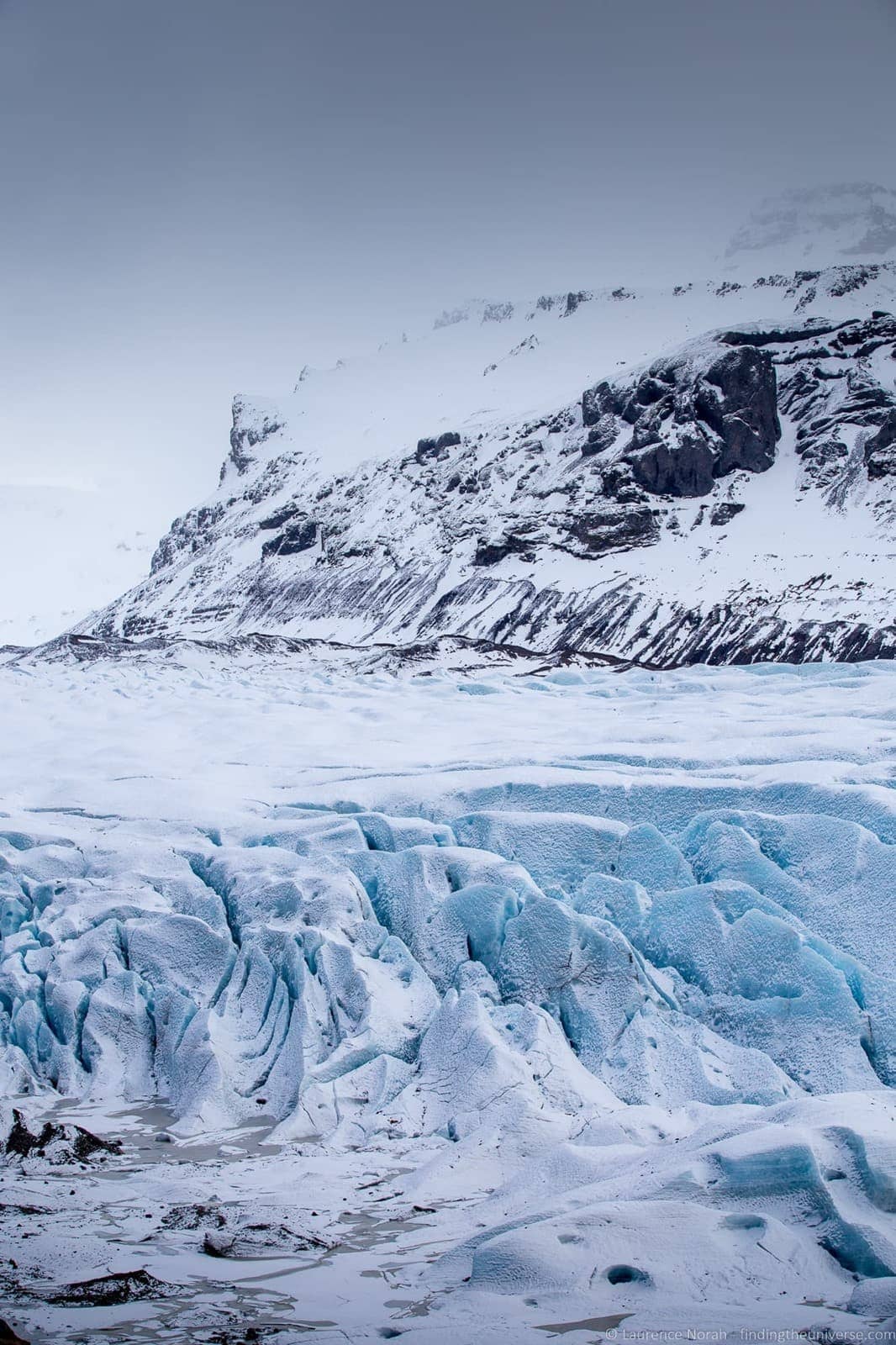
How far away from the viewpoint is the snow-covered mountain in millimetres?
44844

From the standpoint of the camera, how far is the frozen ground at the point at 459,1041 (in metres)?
5.05

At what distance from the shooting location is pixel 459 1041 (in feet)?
26.1

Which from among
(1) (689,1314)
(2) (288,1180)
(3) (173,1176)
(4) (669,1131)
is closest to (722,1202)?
(1) (689,1314)

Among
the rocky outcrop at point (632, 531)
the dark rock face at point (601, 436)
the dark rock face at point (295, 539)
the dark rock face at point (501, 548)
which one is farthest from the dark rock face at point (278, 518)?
the dark rock face at point (501, 548)

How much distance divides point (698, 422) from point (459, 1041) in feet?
191

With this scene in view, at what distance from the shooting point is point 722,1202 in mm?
5398

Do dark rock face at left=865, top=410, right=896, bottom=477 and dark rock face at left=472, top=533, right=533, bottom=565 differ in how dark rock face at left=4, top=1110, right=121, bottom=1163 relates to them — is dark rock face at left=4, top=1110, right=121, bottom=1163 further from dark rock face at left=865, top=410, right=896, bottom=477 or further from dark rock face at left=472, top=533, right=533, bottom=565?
dark rock face at left=865, top=410, right=896, bottom=477

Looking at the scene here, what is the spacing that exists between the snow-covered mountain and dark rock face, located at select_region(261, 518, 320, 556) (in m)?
0.18

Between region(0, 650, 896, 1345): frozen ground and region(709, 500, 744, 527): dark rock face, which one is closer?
region(0, 650, 896, 1345): frozen ground

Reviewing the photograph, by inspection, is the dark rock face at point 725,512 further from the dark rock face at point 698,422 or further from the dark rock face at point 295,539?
the dark rock face at point 295,539

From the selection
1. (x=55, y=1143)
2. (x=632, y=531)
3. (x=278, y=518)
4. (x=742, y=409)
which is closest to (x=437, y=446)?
(x=278, y=518)

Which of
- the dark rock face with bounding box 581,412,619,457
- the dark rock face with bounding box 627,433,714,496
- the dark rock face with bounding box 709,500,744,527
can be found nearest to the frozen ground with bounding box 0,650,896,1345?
the dark rock face with bounding box 709,500,744,527

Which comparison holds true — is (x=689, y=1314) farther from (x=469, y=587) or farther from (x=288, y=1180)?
(x=469, y=587)

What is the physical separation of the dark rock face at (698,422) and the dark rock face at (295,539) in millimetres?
21096
